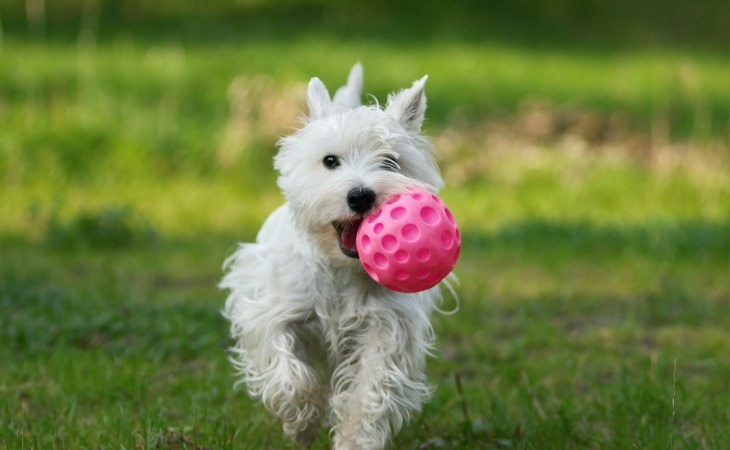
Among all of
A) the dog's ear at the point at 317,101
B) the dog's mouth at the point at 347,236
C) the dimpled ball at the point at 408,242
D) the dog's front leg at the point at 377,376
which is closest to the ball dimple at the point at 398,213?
the dimpled ball at the point at 408,242

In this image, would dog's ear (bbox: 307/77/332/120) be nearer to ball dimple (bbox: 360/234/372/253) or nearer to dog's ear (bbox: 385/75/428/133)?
dog's ear (bbox: 385/75/428/133)

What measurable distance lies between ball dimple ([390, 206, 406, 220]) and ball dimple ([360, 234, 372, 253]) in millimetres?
124

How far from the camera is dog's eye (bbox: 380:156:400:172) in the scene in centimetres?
459

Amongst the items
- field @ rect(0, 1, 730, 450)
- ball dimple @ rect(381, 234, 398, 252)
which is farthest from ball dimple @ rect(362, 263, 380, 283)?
field @ rect(0, 1, 730, 450)

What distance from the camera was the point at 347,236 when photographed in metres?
4.51

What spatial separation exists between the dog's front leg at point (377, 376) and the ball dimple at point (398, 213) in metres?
0.61

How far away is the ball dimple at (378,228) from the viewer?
420cm

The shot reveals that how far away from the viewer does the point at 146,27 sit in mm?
19047

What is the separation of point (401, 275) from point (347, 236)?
35cm

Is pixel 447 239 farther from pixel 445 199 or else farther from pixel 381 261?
pixel 445 199

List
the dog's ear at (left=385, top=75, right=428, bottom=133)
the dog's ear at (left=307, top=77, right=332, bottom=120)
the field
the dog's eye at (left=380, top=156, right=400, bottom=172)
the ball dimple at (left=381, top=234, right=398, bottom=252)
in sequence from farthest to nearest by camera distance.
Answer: the field, the dog's ear at (left=307, top=77, right=332, bottom=120), the dog's ear at (left=385, top=75, right=428, bottom=133), the dog's eye at (left=380, top=156, right=400, bottom=172), the ball dimple at (left=381, top=234, right=398, bottom=252)

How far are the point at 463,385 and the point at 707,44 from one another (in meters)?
17.7

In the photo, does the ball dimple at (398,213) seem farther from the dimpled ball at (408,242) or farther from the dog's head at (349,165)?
the dog's head at (349,165)

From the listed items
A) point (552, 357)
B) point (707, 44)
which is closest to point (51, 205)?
point (552, 357)
